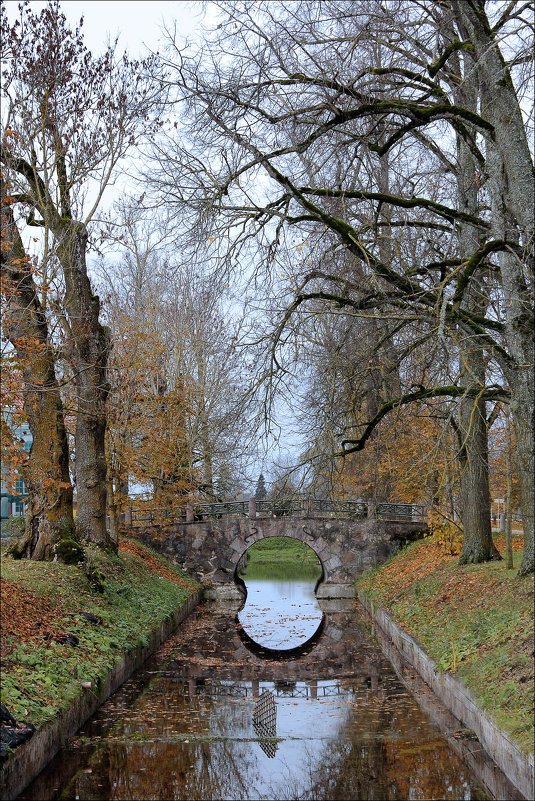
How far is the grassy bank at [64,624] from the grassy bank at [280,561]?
62.4ft

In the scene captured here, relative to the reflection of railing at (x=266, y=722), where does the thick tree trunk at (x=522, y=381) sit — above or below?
above

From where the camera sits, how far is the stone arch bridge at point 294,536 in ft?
92.8

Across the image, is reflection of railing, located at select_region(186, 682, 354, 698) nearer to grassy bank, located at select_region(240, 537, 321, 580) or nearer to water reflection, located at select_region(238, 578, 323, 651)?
water reflection, located at select_region(238, 578, 323, 651)

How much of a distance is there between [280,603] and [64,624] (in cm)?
1575

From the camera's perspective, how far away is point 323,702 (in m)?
11.8

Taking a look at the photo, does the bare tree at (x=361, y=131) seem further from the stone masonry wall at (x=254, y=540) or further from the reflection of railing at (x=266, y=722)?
the stone masonry wall at (x=254, y=540)

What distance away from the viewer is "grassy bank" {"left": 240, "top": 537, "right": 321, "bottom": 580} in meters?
38.7

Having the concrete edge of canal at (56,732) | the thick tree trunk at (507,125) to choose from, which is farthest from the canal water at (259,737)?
the thick tree trunk at (507,125)

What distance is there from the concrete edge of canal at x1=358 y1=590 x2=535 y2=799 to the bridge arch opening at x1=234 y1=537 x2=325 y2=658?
238cm

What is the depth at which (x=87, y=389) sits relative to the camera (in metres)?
15.8

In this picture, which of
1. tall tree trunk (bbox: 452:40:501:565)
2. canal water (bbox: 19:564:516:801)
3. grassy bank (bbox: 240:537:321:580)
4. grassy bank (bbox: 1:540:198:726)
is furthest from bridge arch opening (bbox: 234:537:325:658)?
tall tree trunk (bbox: 452:40:501:565)

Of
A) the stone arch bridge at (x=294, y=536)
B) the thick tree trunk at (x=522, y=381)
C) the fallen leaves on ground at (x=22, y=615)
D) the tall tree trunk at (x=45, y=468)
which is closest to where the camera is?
the fallen leaves on ground at (x=22, y=615)

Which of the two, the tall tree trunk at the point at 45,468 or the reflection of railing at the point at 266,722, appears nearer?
the reflection of railing at the point at 266,722

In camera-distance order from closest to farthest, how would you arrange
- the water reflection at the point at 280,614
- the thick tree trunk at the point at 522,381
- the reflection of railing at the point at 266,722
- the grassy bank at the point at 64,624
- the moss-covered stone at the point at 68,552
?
1. the grassy bank at the point at 64,624
2. the reflection of railing at the point at 266,722
3. the thick tree trunk at the point at 522,381
4. the moss-covered stone at the point at 68,552
5. the water reflection at the point at 280,614
